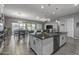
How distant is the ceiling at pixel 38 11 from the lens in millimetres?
1794

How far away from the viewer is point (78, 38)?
1885 mm

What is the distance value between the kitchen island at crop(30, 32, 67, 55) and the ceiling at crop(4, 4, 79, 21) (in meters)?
0.41

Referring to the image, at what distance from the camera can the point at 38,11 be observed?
6.15 feet

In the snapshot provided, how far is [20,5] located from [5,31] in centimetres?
64

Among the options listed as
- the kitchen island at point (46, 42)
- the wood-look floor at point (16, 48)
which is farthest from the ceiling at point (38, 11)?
the wood-look floor at point (16, 48)

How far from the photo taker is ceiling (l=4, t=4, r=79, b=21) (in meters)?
1.79

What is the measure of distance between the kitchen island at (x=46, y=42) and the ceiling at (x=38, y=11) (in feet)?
1.33

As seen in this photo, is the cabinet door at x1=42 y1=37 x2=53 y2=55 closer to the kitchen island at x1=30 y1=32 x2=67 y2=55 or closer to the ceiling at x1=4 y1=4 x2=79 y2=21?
the kitchen island at x1=30 y1=32 x2=67 y2=55

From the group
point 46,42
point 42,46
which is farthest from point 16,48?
point 46,42

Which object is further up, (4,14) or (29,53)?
(4,14)

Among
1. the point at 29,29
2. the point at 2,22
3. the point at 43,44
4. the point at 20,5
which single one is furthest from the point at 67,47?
the point at 2,22

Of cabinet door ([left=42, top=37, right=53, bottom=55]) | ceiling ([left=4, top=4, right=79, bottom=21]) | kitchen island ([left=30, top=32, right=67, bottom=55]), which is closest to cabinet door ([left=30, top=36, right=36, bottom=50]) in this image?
kitchen island ([left=30, top=32, right=67, bottom=55])
